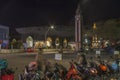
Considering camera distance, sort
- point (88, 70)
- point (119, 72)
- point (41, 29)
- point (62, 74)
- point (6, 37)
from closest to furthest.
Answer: point (62, 74) < point (88, 70) < point (119, 72) < point (6, 37) < point (41, 29)

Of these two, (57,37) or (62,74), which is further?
(57,37)

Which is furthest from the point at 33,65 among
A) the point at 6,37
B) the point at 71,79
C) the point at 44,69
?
the point at 6,37

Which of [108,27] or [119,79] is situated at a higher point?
[108,27]

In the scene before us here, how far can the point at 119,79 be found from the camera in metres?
14.0

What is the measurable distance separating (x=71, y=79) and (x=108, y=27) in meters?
49.4

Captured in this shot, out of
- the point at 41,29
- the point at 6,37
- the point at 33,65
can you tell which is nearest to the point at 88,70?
the point at 33,65

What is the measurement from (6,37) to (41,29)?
14.6 m

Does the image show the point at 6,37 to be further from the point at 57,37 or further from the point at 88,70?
the point at 88,70

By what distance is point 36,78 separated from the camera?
11789mm

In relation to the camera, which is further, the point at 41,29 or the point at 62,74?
the point at 41,29

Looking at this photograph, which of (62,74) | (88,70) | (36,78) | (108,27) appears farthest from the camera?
(108,27)

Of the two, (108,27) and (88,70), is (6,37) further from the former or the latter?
(88,70)

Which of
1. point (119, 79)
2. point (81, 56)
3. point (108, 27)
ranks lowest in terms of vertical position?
point (119, 79)

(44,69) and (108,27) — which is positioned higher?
(108,27)
